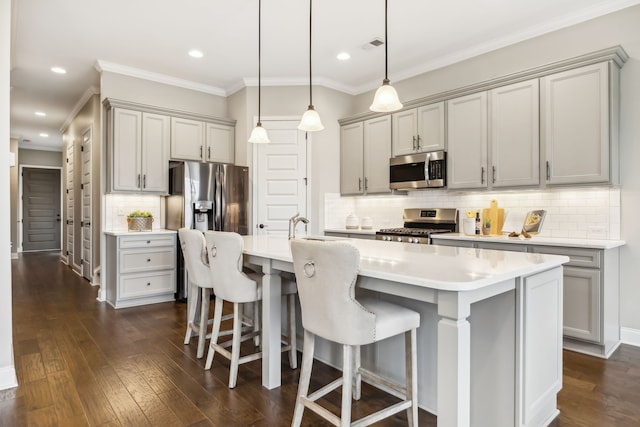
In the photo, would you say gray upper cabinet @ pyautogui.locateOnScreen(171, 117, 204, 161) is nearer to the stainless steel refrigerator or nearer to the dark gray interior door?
→ the stainless steel refrigerator

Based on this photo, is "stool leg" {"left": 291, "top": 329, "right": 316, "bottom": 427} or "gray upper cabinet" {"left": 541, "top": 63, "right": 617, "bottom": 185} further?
"gray upper cabinet" {"left": 541, "top": 63, "right": 617, "bottom": 185}

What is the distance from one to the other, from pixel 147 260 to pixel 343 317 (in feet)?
11.5

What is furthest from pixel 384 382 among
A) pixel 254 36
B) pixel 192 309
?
pixel 254 36

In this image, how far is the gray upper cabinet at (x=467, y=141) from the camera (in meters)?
3.85

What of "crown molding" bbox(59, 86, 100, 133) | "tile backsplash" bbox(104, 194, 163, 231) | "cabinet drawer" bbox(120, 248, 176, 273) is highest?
"crown molding" bbox(59, 86, 100, 133)

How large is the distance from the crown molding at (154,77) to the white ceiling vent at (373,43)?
2417 mm

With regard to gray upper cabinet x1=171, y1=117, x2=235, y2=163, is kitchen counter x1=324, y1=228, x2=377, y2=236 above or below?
below

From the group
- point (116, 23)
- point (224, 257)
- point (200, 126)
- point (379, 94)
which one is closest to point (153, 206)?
point (200, 126)

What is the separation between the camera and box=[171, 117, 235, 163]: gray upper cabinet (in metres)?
5.00

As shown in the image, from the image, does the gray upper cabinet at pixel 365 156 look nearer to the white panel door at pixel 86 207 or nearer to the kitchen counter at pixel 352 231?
the kitchen counter at pixel 352 231

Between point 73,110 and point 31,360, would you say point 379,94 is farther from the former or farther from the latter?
point 73,110

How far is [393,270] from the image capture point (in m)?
1.61

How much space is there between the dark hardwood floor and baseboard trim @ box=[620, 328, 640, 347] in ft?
0.52

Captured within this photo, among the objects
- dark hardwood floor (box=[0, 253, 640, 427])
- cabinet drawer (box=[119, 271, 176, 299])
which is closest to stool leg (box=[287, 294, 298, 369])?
dark hardwood floor (box=[0, 253, 640, 427])
